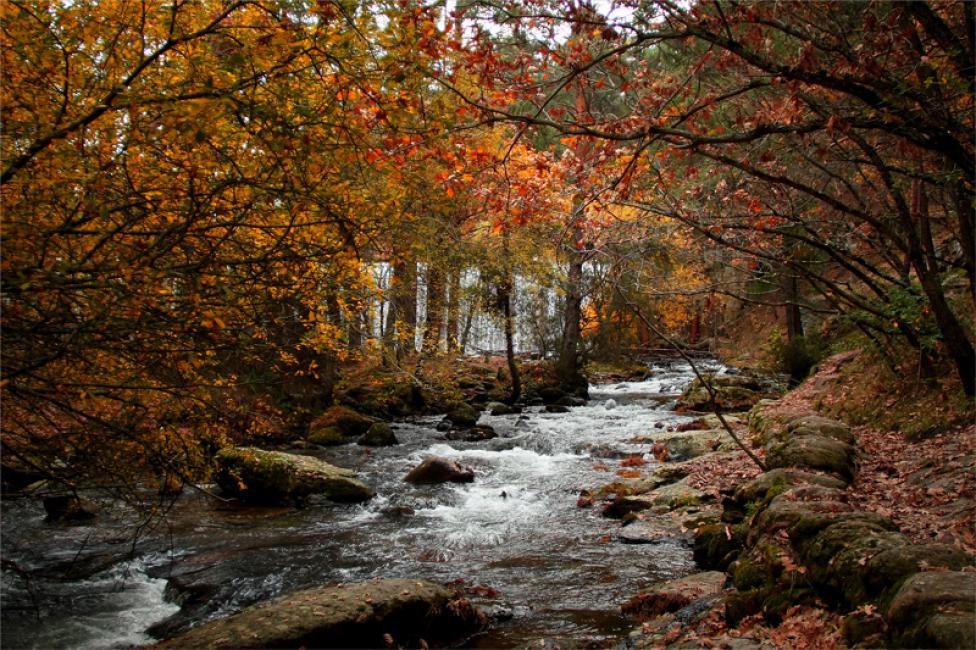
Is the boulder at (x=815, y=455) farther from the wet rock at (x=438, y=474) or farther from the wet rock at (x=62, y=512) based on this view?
the wet rock at (x=62, y=512)

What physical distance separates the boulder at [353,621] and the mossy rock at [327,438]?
868 cm

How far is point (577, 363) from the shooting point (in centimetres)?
2120

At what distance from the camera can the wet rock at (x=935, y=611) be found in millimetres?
2793

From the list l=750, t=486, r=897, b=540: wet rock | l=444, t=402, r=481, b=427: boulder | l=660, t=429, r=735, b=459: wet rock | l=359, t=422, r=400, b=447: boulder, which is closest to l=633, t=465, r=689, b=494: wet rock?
l=660, t=429, r=735, b=459: wet rock

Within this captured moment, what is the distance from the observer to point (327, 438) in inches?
537

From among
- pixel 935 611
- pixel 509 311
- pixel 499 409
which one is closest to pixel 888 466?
pixel 935 611

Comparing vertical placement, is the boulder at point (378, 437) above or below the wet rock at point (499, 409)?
below

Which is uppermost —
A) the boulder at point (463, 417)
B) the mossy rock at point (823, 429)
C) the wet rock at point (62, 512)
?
the mossy rock at point (823, 429)

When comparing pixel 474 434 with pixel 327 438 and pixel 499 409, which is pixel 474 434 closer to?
pixel 327 438

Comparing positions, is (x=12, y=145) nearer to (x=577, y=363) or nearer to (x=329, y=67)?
(x=329, y=67)

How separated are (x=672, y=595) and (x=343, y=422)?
10659mm

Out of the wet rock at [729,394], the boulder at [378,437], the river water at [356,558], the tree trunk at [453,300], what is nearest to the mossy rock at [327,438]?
the boulder at [378,437]

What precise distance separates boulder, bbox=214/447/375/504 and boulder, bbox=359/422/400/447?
12.4ft

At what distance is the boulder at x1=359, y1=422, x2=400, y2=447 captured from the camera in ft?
44.2
